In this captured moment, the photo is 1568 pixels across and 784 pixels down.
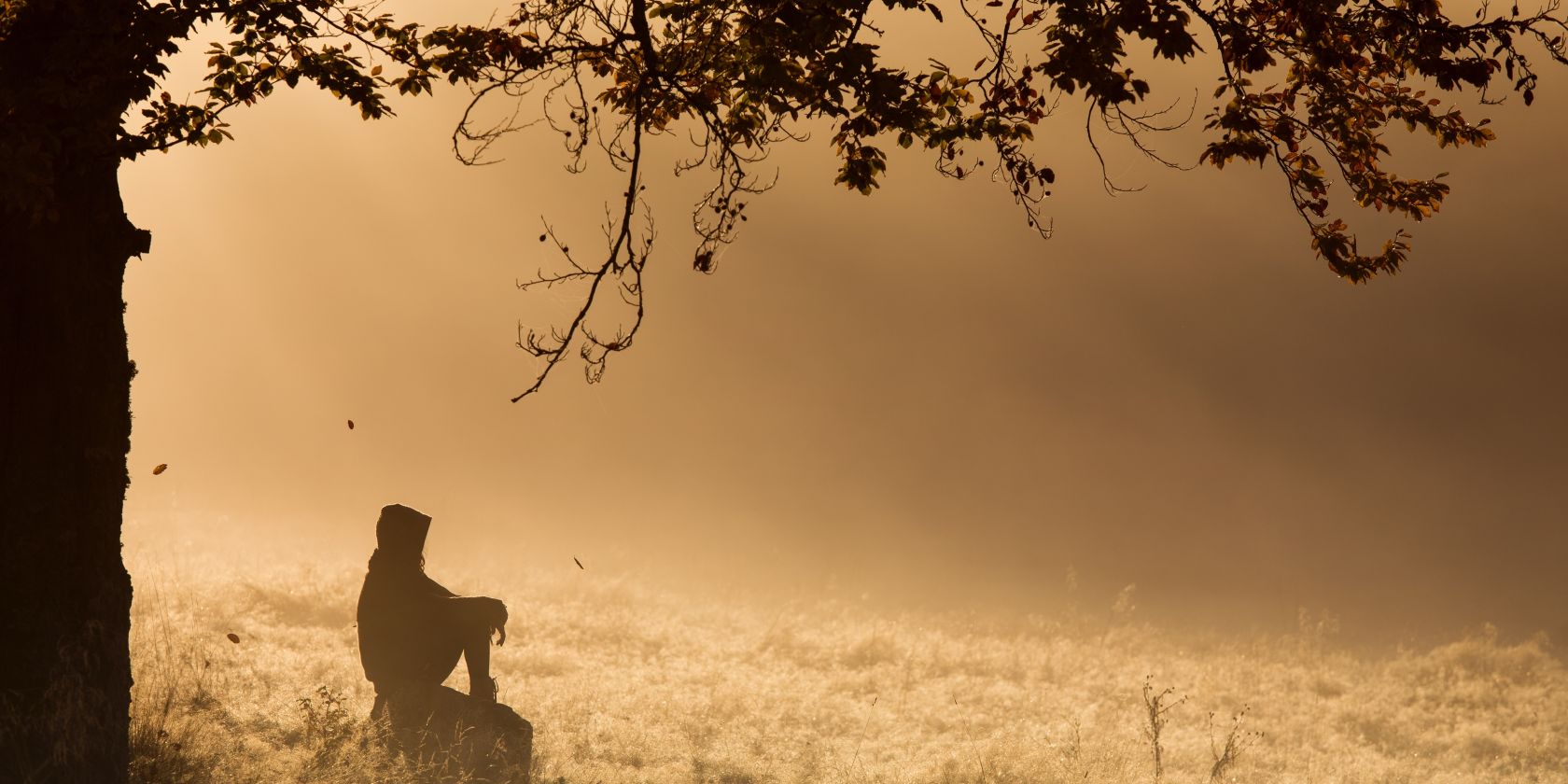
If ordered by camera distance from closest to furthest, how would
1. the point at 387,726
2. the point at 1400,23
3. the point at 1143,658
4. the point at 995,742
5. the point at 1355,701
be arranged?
the point at 1400,23 → the point at 387,726 → the point at 995,742 → the point at 1355,701 → the point at 1143,658

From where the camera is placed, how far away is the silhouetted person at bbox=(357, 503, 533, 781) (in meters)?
8.95

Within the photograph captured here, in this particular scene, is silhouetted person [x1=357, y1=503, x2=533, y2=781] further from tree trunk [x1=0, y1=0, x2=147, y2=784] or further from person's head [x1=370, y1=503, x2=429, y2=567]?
tree trunk [x1=0, y1=0, x2=147, y2=784]

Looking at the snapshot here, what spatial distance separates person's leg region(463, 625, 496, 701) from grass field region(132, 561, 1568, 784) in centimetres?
82

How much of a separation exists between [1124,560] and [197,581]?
3103 centimetres

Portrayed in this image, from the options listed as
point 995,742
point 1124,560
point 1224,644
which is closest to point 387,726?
point 995,742

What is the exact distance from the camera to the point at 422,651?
9312 millimetres

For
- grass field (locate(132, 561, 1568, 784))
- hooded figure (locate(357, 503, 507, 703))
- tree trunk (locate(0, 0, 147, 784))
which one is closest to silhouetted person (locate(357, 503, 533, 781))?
hooded figure (locate(357, 503, 507, 703))

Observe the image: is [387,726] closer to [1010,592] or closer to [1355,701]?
[1355,701]

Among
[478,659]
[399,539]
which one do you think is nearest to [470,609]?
[478,659]

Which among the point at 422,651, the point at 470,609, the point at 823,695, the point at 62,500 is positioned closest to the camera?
the point at 62,500

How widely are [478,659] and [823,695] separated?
581 cm

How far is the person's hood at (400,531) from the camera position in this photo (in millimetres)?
9508

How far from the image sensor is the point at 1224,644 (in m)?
21.4

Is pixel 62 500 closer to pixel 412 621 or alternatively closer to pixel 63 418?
pixel 63 418
